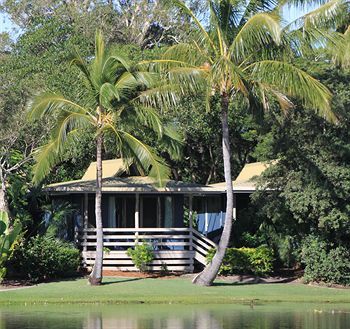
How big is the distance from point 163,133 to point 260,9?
4901mm

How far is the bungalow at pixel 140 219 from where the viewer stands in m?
28.9

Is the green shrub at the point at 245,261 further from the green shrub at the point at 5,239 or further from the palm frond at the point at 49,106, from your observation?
the palm frond at the point at 49,106

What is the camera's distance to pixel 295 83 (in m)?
23.9

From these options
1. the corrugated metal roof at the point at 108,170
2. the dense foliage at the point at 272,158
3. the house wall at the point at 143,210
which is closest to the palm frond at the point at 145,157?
the dense foliage at the point at 272,158

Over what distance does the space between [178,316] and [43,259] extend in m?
8.27

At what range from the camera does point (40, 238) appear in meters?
27.5

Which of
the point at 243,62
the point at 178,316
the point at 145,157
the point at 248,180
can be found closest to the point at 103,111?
the point at 145,157

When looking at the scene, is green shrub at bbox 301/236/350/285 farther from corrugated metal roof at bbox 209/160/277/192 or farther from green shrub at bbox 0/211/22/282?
green shrub at bbox 0/211/22/282

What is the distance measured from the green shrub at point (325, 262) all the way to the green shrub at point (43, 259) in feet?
25.0

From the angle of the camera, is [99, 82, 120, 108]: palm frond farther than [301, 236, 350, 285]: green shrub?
No

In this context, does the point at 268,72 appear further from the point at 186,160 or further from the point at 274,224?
the point at 186,160

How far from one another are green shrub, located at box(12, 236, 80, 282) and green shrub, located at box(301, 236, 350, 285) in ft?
25.0

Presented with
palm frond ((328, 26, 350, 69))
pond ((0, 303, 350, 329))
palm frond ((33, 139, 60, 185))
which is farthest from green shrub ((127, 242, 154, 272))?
palm frond ((328, 26, 350, 69))

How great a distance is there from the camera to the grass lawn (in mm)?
23281
